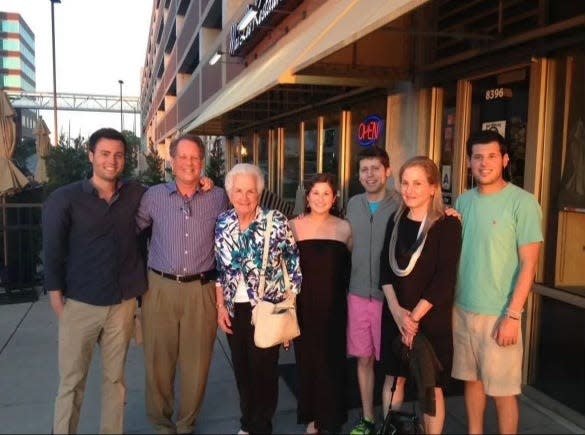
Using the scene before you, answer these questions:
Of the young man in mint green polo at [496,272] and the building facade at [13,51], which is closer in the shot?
the young man in mint green polo at [496,272]

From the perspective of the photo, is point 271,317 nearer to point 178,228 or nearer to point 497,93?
point 178,228

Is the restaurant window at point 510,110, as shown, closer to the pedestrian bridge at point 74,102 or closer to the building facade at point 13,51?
the pedestrian bridge at point 74,102

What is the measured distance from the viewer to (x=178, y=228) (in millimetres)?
3229

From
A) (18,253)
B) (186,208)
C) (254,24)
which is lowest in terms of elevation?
(18,253)

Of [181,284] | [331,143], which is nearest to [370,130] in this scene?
[331,143]

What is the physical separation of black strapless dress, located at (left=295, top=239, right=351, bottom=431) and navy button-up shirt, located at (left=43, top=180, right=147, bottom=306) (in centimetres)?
106

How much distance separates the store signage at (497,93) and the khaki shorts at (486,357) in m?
2.23

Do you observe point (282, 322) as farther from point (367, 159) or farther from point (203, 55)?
point (203, 55)

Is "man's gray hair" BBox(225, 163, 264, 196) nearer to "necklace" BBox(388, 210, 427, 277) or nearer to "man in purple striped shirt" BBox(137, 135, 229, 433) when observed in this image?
"man in purple striped shirt" BBox(137, 135, 229, 433)

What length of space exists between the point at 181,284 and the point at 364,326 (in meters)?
1.12

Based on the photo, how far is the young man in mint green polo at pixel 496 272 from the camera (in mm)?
2711

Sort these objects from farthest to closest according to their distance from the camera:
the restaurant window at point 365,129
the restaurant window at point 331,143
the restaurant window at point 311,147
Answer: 1. the restaurant window at point 311,147
2. the restaurant window at point 331,143
3. the restaurant window at point 365,129

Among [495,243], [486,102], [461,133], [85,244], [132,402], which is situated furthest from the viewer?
[461,133]

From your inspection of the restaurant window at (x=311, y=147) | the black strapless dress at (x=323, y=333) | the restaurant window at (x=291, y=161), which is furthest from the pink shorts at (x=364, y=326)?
the restaurant window at (x=291, y=161)
